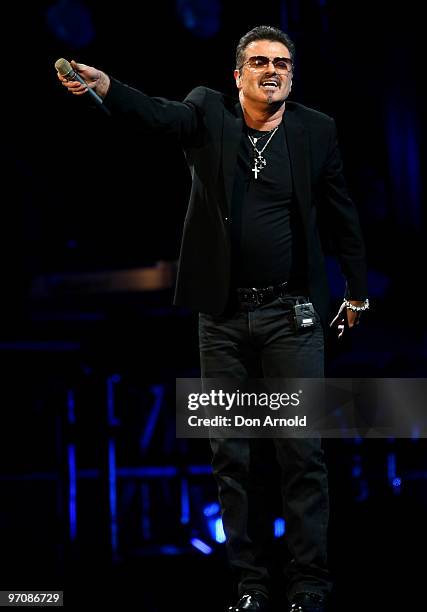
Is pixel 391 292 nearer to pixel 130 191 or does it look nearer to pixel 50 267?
pixel 130 191

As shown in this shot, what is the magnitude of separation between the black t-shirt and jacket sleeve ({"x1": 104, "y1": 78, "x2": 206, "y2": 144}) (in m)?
0.17

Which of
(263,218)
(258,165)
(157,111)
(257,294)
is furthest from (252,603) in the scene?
(157,111)

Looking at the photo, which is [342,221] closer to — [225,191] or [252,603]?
[225,191]

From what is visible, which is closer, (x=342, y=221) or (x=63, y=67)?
(x=63, y=67)

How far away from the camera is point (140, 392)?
10.4ft

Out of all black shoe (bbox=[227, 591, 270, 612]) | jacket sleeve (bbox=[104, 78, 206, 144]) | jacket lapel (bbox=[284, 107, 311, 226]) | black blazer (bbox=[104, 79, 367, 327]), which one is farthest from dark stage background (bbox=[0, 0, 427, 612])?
jacket lapel (bbox=[284, 107, 311, 226])

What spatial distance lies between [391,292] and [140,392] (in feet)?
5.47

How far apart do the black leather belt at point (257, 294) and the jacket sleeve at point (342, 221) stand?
11.1 inches

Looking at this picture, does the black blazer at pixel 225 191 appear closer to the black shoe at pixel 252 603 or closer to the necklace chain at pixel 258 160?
the necklace chain at pixel 258 160

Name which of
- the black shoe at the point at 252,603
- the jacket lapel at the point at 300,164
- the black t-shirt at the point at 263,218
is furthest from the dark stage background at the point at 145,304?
the jacket lapel at the point at 300,164

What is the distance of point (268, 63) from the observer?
2.39 meters

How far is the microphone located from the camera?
1.94 metres

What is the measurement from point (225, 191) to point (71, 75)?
60 centimetres

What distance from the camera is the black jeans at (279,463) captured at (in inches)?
94.5
